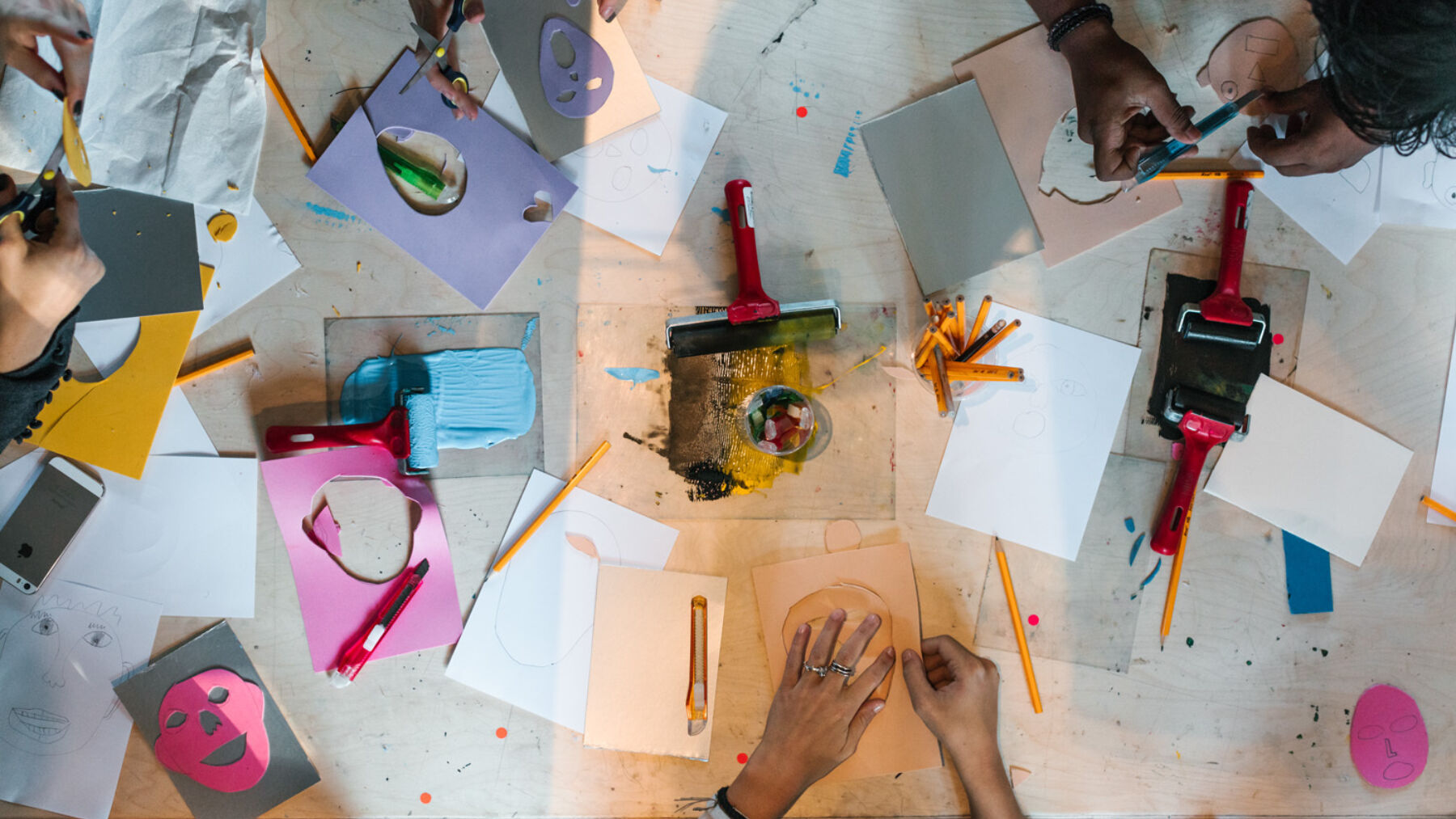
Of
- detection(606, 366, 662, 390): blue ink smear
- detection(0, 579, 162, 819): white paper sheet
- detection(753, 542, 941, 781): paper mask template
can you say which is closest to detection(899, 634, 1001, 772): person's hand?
detection(753, 542, 941, 781): paper mask template

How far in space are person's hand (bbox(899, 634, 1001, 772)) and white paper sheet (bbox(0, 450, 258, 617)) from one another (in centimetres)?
100

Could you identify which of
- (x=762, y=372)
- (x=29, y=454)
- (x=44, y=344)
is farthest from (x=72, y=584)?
(x=762, y=372)

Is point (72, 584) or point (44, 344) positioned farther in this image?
point (72, 584)

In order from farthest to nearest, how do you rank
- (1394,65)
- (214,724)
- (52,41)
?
(214,724), (52,41), (1394,65)

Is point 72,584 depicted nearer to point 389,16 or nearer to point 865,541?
point 389,16

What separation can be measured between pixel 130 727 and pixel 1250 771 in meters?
1.69

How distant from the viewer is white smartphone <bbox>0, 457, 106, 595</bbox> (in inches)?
41.2

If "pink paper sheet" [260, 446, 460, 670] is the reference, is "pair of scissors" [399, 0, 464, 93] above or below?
above

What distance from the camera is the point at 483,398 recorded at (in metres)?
1.07

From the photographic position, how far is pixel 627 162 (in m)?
1.06

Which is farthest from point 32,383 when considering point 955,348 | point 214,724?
point 955,348

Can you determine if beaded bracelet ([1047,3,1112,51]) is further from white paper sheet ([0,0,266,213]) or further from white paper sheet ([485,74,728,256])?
white paper sheet ([0,0,266,213])

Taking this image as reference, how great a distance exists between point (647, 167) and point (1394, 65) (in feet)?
2.92

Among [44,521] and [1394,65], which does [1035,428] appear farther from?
[44,521]
